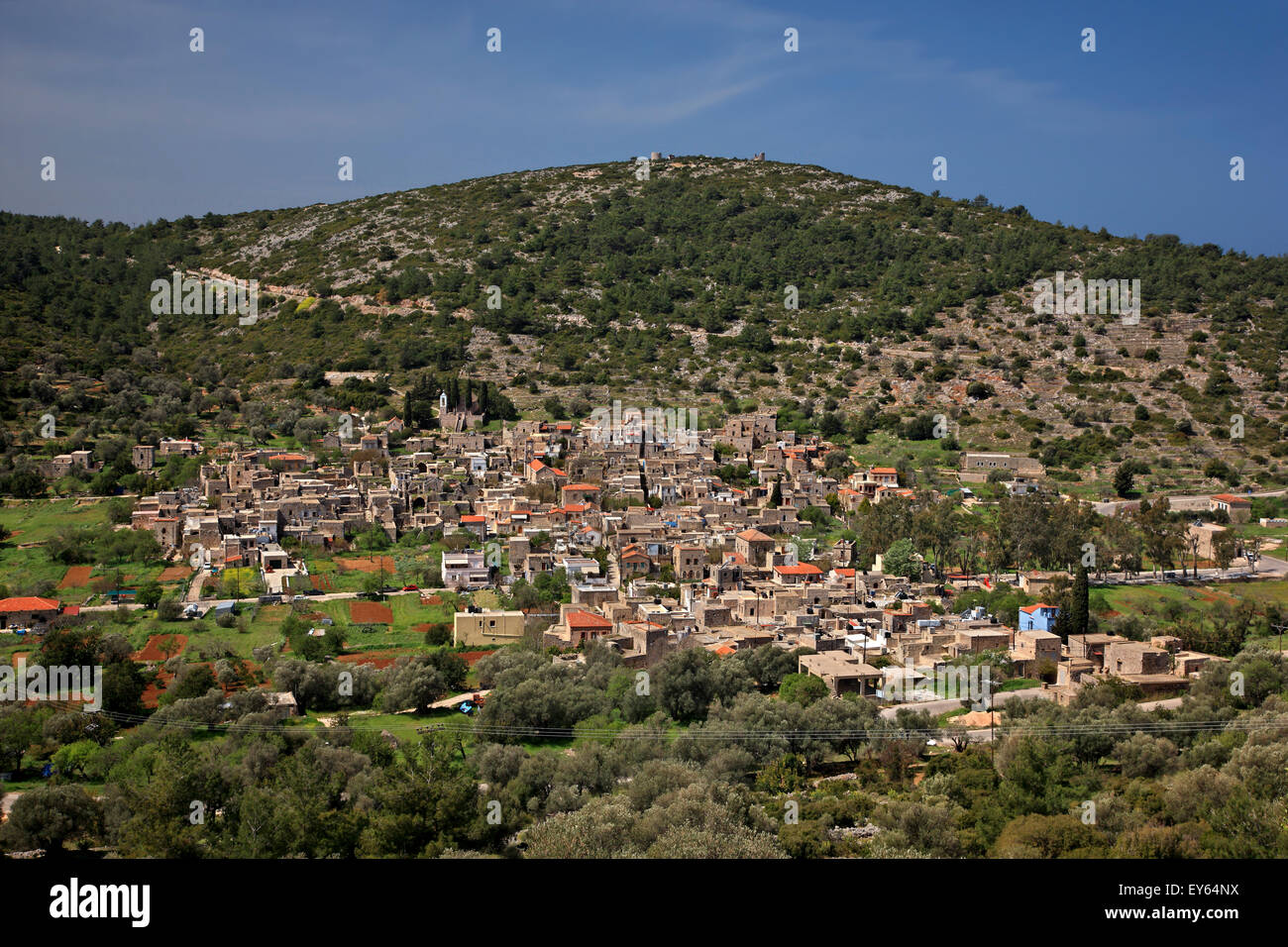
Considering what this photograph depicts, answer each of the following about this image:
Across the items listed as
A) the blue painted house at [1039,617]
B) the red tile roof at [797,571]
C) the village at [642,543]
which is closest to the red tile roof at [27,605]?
the village at [642,543]

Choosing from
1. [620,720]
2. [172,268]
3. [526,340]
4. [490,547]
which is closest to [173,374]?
[526,340]

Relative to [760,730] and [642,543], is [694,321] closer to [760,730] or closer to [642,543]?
[642,543]

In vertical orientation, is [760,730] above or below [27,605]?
below

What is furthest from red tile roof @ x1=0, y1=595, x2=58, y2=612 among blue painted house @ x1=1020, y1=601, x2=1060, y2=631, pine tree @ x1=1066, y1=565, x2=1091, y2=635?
pine tree @ x1=1066, y1=565, x2=1091, y2=635

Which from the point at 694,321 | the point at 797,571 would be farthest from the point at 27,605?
the point at 694,321

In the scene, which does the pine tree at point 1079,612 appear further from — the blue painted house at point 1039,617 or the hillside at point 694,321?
the hillside at point 694,321

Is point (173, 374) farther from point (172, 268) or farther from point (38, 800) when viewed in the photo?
point (38, 800)
